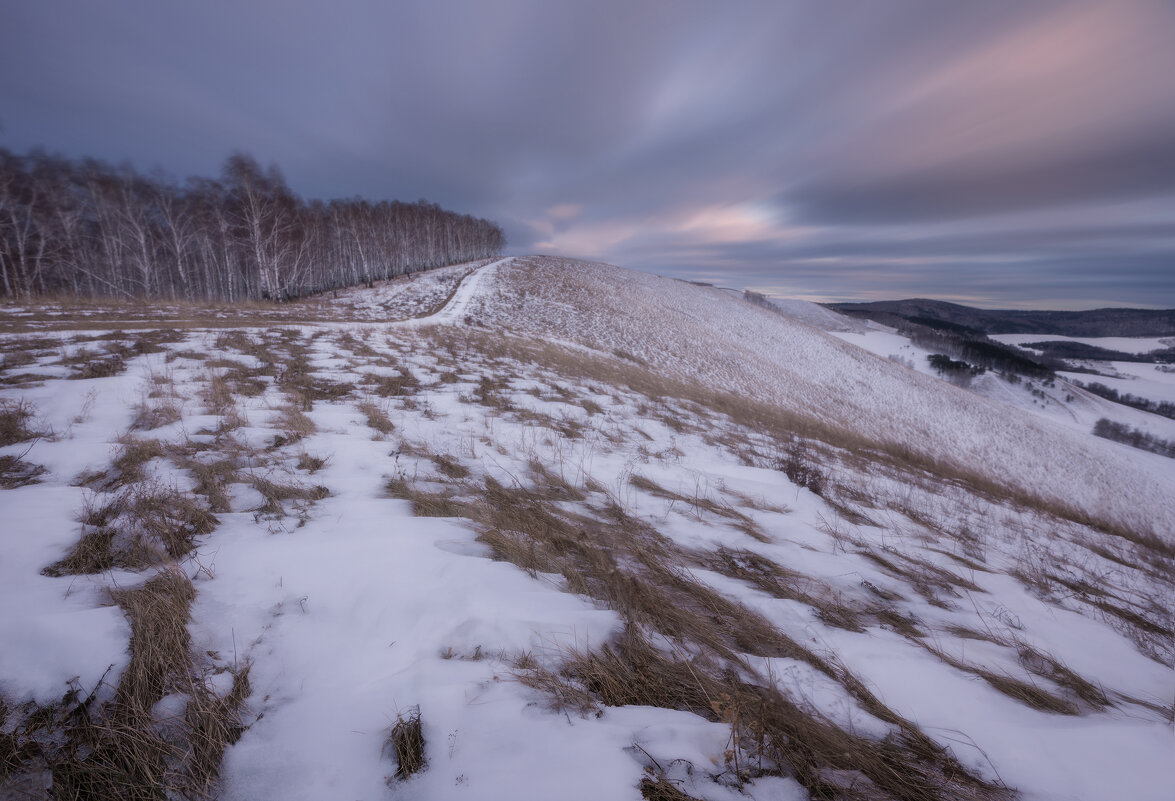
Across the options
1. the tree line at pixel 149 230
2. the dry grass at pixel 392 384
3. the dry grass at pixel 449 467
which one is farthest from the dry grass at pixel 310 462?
the tree line at pixel 149 230

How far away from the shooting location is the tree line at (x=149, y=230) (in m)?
20.3

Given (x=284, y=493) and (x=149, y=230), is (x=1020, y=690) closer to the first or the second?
(x=284, y=493)

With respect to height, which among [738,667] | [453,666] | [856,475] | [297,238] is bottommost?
[856,475]

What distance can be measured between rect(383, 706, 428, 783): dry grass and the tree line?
26.7 metres

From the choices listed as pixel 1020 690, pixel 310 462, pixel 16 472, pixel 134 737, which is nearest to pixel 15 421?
pixel 16 472

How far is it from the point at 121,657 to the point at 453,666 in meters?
1.40

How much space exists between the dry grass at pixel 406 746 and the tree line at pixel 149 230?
26722 mm

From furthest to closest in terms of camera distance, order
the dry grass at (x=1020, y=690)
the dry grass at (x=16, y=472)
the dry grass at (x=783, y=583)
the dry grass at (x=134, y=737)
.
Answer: the dry grass at (x=16, y=472) < the dry grass at (x=783, y=583) < the dry grass at (x=1020, y=690) < the dry grass at (x=134, y=737)

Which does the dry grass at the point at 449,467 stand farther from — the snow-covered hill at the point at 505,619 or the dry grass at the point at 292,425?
the dry grass at the point at 292,425

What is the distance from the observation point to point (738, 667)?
6.77ft

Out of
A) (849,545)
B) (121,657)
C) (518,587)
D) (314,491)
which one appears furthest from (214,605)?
(849,545)

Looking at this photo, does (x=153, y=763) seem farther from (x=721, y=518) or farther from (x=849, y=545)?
(x=849, y=545)

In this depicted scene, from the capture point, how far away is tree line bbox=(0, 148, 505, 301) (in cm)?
2034

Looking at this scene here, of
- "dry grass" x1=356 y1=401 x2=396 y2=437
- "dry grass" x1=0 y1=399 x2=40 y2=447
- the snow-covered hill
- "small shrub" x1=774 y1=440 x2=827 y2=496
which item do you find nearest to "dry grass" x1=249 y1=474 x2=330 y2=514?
the snow-covered hill
